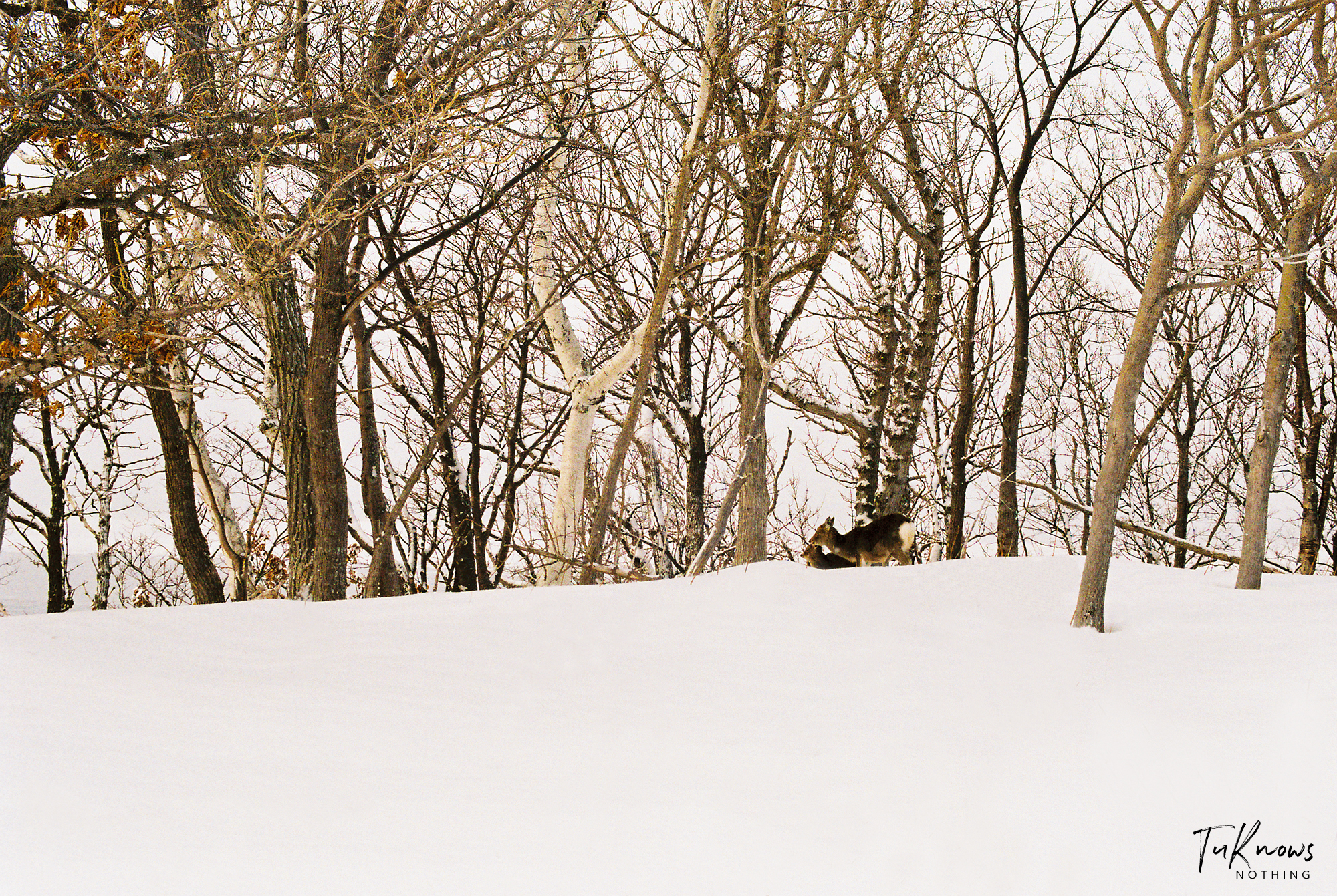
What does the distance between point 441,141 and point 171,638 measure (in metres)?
3.58

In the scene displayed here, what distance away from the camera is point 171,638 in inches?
184

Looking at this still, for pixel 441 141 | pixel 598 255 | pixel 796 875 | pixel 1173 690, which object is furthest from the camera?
pixel 598 255

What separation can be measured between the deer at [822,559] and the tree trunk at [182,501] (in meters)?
6.32

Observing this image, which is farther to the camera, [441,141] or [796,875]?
[441,141]

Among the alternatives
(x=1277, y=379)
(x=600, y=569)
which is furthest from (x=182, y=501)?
(x=1277, y=379)

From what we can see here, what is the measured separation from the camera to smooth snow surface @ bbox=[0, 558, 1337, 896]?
260 centimetres

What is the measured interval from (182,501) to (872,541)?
7.48 meters

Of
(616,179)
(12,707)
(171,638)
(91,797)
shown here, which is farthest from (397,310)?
(91,797)

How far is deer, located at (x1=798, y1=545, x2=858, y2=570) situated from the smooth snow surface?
3515 mm

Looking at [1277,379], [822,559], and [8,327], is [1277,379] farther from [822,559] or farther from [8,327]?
[8,327]

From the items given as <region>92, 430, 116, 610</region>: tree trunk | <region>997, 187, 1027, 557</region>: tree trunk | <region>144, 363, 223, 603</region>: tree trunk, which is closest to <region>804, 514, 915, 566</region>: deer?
<region>997, 187, 1027, 557</region>: tree trunk

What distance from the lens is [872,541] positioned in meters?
9.26

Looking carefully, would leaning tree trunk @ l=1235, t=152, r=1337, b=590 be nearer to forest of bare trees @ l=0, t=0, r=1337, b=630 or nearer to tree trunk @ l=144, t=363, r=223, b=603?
forest of bare trees @ l=0, t=0, r=1337, b=630

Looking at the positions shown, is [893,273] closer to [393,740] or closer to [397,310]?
[397,310]
